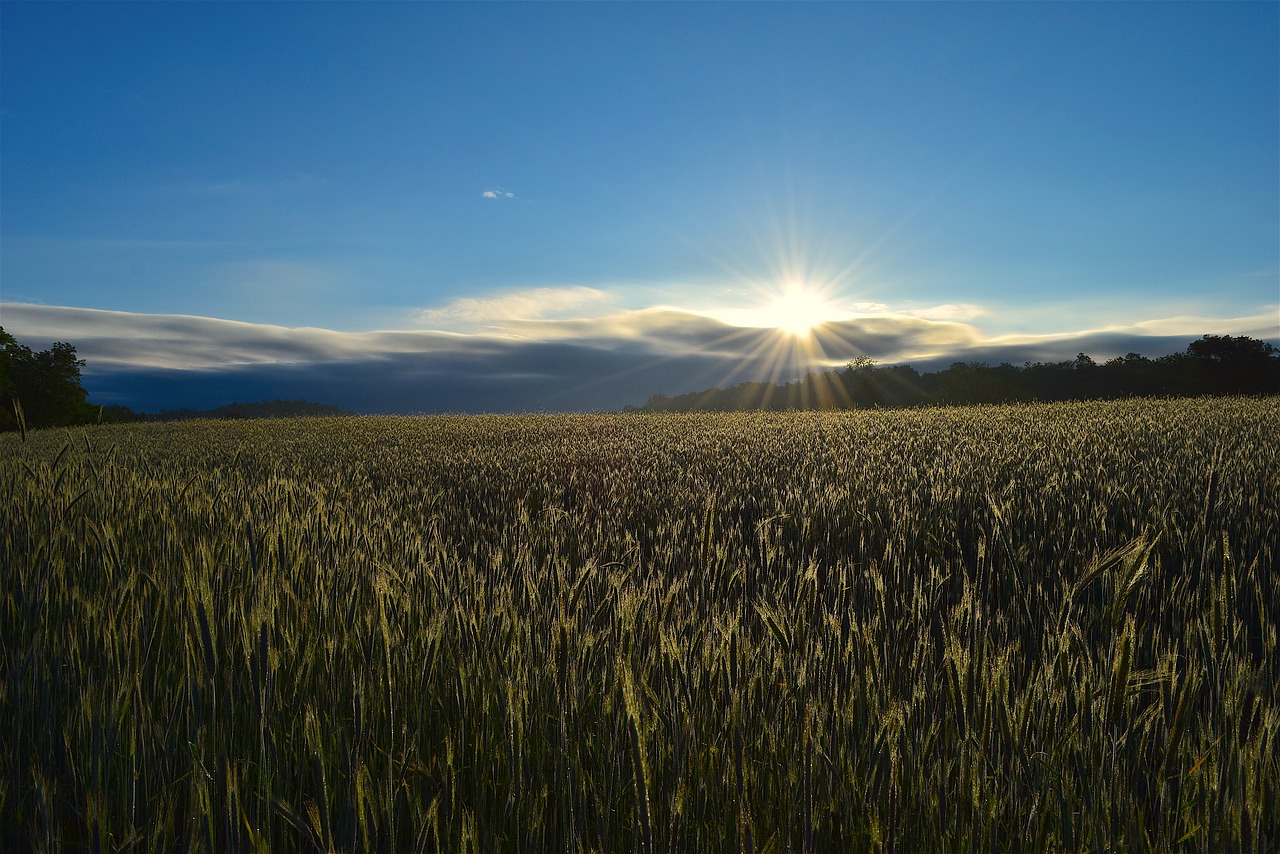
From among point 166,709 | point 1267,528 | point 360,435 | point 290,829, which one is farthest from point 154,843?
point 360,435

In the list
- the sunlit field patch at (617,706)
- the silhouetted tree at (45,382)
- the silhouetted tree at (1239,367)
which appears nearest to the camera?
the sunlit field patch at (617,706)

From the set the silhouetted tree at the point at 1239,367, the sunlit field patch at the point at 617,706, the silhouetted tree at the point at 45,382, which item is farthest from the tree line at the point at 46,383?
the silhouetted tree at the point at 1239,367

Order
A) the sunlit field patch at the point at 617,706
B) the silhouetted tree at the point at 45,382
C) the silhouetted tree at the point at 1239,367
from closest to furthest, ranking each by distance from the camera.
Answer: the sunlit field patch at the point at 617,706, the silhouetted tree at the point at 1239,367, the silhouetted tree at the point at 45,382

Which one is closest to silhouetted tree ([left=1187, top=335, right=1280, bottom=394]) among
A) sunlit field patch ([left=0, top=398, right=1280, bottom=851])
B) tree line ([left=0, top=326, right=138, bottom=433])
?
sunlit field patch ([left=0, top=398, right=1280, bottom=851])

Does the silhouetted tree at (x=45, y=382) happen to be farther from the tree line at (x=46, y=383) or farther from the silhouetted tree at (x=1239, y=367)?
the silhouetted tree at (x=1239, y=367)

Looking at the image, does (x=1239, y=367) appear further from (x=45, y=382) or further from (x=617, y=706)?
(x=45, y=382)

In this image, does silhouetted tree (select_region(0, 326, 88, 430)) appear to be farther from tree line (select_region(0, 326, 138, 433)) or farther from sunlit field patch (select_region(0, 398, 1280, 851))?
sunlit field patch (select_region(0, 398, 1280, 851))

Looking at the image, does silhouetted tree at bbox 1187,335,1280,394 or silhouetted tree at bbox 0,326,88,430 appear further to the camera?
silhouetted tree at bbox 0,326,88,430

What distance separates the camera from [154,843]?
1135mm

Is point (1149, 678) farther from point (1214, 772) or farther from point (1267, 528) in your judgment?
point (1267, 528)

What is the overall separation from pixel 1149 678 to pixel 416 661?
1535 mm

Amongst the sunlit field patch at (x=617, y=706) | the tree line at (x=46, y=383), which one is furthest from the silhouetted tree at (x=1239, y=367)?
the tree line at (x=46, y=383)

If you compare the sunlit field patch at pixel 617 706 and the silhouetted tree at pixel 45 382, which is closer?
Answer: the sunlit field patch at pixel 617 706


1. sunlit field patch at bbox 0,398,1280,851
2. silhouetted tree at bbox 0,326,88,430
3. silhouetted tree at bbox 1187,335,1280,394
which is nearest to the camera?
sunlit field patch at bbox 0,398,1280,851
